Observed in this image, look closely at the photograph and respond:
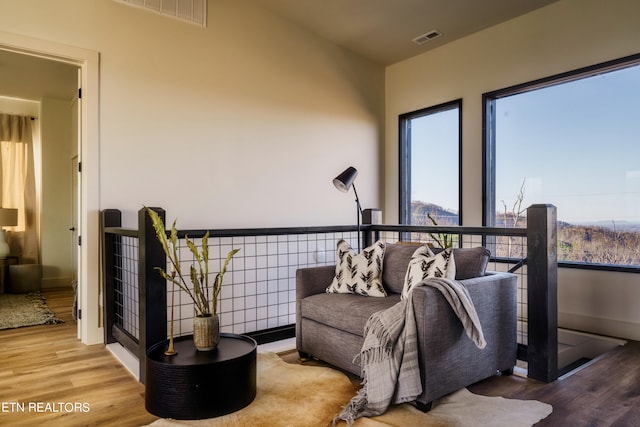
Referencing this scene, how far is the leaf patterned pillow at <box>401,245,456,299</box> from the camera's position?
2439 mm

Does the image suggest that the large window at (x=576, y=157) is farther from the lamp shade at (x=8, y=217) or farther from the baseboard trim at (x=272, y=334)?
the lamp shade at (x=8, y=217)

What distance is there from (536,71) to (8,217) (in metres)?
6.82

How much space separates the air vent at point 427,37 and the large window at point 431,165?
746 millimetres

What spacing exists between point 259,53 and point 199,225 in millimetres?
1898

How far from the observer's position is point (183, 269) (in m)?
3.74

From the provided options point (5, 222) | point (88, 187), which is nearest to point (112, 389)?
point (88, 187)

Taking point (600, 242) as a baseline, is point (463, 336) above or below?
below

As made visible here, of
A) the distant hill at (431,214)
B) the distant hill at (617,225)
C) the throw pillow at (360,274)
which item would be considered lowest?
→ the throw pillow at (360,274)

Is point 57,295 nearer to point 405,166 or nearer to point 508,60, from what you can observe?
point 405,166

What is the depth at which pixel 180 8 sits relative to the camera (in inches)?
149

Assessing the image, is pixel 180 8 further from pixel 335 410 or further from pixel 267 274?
pixel 335 410

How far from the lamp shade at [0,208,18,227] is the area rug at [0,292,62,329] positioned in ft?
3.36

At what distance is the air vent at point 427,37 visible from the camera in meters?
4.46

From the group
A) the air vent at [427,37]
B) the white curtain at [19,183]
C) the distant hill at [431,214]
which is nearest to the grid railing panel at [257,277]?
the distant hill at [431,214]
